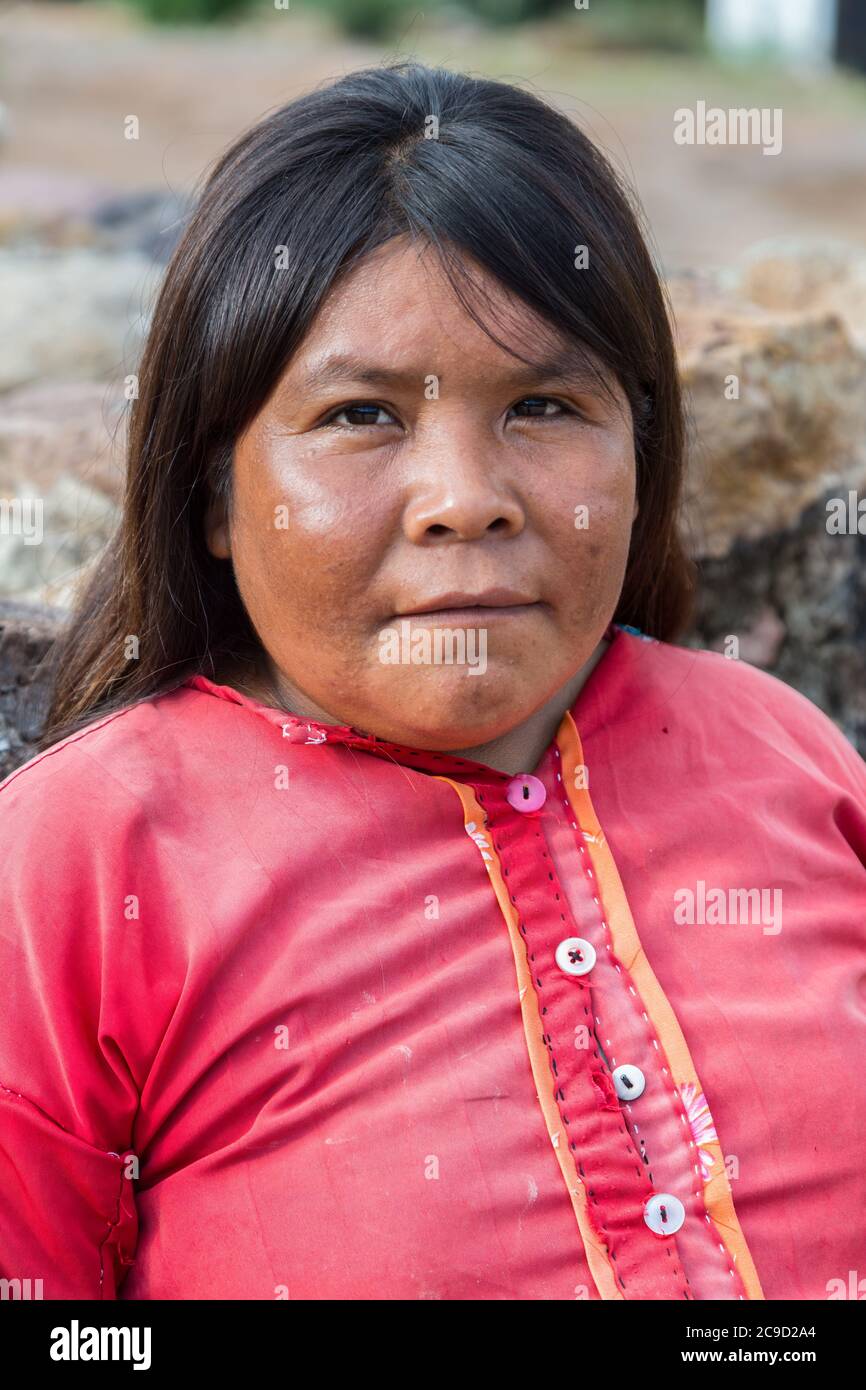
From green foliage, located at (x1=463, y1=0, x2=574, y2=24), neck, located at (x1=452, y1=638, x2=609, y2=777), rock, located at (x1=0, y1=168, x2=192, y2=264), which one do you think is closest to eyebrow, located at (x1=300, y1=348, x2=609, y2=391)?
neck, located at (x1=452, y1=638, x2=609, y2=777)

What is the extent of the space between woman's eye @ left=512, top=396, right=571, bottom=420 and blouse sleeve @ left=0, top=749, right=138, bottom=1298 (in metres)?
0.62

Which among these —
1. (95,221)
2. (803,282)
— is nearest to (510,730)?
(803,282)

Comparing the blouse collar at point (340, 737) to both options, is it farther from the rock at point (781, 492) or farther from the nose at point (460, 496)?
the rock at point (781, 492)

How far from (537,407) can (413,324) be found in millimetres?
172

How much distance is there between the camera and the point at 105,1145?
1.53m

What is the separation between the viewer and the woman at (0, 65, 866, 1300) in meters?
1.51

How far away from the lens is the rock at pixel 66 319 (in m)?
3.91

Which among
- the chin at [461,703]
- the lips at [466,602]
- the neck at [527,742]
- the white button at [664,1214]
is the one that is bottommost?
the white button at [664,1214]

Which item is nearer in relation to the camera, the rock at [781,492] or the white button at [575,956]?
the white button at [575,956]

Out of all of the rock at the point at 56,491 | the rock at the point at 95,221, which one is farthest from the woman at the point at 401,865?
the rock at the point at 95,221

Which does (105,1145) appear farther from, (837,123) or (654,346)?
(837,123)

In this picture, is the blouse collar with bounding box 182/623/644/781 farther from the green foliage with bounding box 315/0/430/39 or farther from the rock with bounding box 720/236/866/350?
the green foliage with bounding box 315/0/430/39

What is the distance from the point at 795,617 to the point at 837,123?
14364 millimetres

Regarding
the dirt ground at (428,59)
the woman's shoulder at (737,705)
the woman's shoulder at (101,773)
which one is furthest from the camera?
the dirt ground at (428,59)
